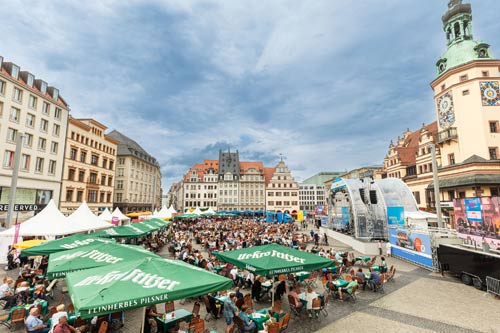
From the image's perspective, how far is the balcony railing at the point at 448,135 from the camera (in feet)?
107

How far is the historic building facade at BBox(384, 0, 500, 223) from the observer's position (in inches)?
1160

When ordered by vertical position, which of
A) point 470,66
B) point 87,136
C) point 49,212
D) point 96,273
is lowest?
point 96,273

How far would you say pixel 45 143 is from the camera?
33906mm

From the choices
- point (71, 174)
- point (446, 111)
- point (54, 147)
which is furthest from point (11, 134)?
point (446, 111)

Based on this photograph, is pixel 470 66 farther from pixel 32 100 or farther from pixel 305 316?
pixel 32 100

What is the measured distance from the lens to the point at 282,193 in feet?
258

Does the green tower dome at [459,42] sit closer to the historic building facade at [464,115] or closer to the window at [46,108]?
the historic building facade at [464,115]

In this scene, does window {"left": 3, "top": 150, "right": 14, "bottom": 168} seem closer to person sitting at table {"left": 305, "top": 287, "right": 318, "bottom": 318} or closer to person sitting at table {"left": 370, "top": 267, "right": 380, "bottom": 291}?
person sitting at table {"left": 305, "top": 287, "right": 318, "bottom": 318}

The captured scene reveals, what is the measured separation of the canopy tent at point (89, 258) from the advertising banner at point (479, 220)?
17460mm

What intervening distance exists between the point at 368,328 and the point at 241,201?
235 ft

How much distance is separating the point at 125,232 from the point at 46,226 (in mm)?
4480

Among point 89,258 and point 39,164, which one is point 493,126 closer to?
point 89,258

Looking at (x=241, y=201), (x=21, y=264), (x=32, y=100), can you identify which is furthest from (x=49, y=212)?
(x=241, y=201)

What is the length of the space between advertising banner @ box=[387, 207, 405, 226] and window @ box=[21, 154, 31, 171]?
4188 cm
